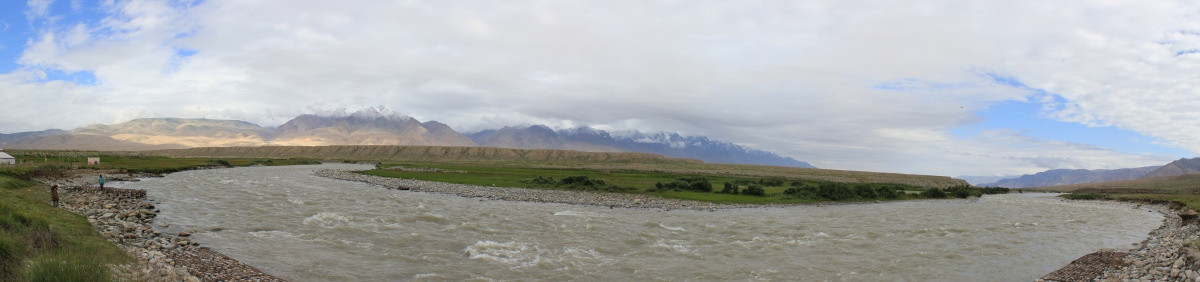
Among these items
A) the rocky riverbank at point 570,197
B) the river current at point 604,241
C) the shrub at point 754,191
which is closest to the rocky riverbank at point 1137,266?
the river current at point 604,241

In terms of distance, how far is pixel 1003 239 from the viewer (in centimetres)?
2842

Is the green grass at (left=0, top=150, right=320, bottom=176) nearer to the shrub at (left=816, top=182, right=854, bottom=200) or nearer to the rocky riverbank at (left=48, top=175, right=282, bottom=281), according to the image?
the rocky riverbank at (left=48, top=175, right=282, bottom=281)

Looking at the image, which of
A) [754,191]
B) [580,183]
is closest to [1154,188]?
[754,191]

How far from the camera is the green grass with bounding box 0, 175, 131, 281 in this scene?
31.4 ft

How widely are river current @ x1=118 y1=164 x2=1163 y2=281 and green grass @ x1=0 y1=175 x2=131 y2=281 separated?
3.54 metres

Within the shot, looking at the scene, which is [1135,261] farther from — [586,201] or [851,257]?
[586,201]

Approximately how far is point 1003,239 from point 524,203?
28.3 meters

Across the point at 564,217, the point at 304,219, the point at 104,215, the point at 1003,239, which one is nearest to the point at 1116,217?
the point at 1003,239

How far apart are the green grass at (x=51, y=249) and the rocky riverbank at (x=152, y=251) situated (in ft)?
1.78

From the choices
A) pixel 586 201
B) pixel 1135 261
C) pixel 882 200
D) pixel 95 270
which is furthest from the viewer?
pixel 882 200

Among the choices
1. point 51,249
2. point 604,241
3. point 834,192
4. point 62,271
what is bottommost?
point 604,241

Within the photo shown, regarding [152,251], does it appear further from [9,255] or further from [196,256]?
Result: [9,255]

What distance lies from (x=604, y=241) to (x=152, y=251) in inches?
591

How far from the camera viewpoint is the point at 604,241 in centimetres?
2320
